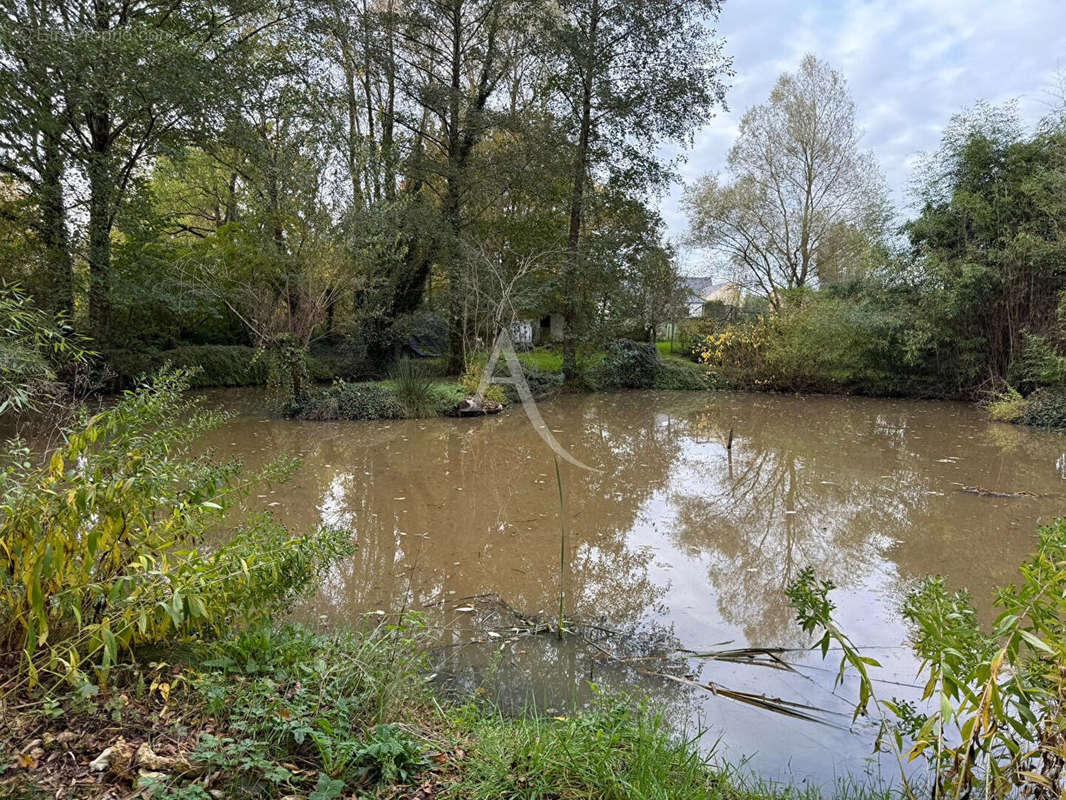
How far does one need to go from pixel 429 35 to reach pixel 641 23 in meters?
4.60

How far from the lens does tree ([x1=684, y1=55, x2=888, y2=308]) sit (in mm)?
17719

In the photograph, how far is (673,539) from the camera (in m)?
4.94

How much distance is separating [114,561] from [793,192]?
20.2 m

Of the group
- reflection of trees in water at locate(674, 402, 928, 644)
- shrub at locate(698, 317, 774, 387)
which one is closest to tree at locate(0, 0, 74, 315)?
reflection of trees in water at locate(674, 402, 928, 644)

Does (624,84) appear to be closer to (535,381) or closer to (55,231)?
(535,381)

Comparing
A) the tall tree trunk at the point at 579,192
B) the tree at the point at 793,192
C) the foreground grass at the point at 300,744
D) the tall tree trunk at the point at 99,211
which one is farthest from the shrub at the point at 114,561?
the tree at the point at 793,192

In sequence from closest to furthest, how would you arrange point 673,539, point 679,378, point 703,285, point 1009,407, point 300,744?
1. point 300,744
2. point 673,539
3. point 1009,407
4. point 679,378
5. point 703,285

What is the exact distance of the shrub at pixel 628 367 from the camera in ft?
51.1

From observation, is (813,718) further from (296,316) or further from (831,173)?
(831,173)

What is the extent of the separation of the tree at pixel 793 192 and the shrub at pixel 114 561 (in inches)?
722

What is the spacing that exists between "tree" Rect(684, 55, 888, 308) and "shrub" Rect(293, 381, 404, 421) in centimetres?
1334

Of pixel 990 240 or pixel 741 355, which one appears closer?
pixel 990 240

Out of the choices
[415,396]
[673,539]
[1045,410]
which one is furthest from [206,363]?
[1045,410]

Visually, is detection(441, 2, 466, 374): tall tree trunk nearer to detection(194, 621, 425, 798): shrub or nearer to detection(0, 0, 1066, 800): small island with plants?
detection(0, 0, 1066, 800): small island with plants
